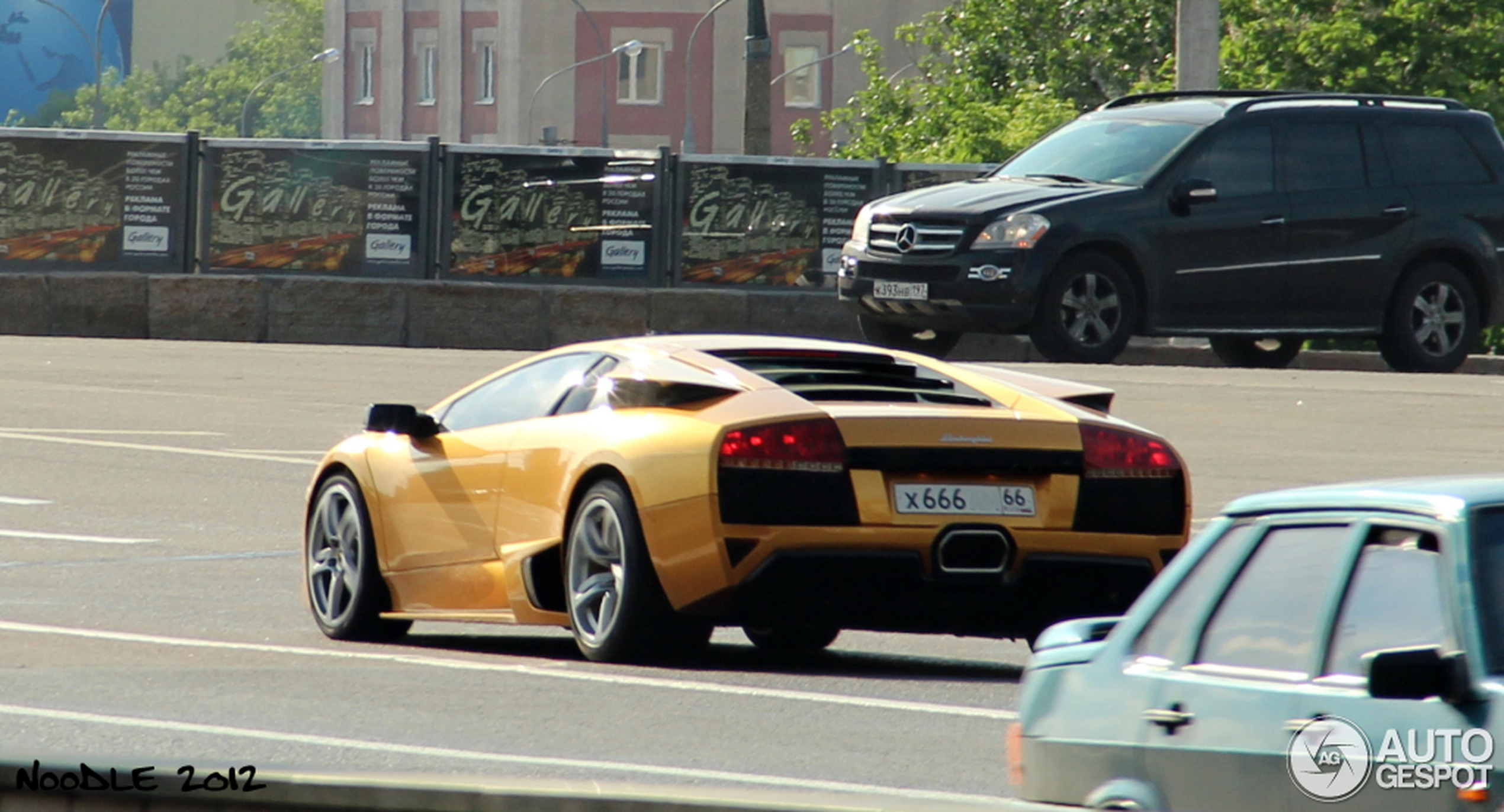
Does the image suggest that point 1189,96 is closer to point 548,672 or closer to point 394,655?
point 394,655

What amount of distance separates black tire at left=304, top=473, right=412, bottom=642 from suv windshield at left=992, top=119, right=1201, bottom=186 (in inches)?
384

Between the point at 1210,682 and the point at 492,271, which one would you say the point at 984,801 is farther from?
the point at 492,271

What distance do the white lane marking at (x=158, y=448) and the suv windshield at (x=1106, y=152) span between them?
6.00m

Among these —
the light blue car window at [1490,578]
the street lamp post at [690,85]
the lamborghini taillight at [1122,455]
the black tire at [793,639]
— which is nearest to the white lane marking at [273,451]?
the black tire at [793,639]

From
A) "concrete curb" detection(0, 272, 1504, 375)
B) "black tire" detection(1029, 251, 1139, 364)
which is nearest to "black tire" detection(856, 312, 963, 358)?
"black tire" detection(1029, 251, 1139, 364)

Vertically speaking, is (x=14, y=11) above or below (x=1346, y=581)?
above

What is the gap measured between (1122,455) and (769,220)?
1790cm

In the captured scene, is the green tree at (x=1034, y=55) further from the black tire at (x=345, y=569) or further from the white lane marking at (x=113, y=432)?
the black tire at (x=345, y=569)

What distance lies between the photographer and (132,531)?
13.1 m

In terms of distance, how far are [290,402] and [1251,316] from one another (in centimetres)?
658

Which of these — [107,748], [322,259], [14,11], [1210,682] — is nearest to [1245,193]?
[322,259]

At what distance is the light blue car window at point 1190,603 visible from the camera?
5051 mm

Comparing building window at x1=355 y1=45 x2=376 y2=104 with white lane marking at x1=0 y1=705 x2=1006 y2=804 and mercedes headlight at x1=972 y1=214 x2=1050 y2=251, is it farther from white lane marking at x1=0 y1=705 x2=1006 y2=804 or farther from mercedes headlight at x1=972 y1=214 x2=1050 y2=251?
white lane marking at x1=0 y1=705 x2=1006 y2=804

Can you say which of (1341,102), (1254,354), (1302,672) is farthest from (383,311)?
(1302,672)
